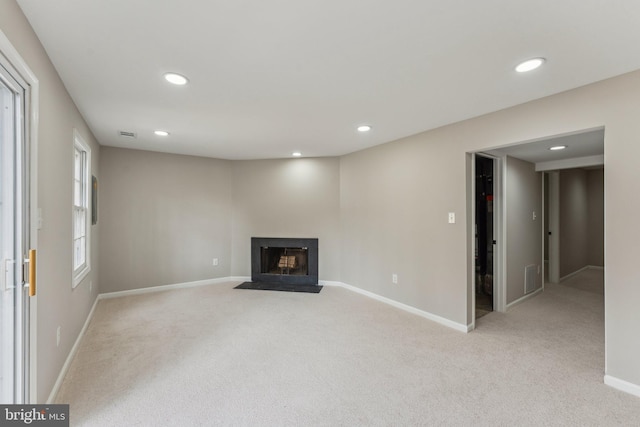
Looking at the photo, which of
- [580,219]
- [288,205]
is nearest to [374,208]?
[288,205]

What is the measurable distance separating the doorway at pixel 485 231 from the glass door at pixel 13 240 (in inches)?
174

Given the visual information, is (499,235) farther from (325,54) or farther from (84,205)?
(84,205)

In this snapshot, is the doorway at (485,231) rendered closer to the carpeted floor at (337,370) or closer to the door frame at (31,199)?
the carpeted floor at (337,370)

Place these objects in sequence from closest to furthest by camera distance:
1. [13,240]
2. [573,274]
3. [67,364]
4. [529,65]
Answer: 1. [13,240]
2. [529,65]
3. [67,364]
4. [573,274]

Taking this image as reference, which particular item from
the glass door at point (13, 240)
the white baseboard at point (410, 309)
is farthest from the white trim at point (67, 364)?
the white baseboard at point (410, 309)

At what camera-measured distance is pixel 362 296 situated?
4395 millimetres

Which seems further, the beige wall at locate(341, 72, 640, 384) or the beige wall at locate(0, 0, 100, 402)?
the beige wall at locate(341, 72, 640, 384)

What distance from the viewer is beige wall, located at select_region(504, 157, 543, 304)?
12.6 ft

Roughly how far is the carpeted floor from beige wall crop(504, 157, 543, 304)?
1.65ft

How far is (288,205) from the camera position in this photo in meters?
5.13

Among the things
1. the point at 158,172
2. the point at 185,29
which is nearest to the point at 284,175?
the point at 158,172

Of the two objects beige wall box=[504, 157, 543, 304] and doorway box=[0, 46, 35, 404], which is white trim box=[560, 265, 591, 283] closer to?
beige wall box=[504, 157, 543, 304]

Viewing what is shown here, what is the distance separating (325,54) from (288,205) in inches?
137

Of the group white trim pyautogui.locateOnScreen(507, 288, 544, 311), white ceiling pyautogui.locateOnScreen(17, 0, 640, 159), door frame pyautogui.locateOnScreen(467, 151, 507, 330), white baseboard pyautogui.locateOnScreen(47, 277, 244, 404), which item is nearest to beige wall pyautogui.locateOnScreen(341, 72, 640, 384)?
white ceiling pyautogui.locateOnScreen(17, 0, 640, 159)
